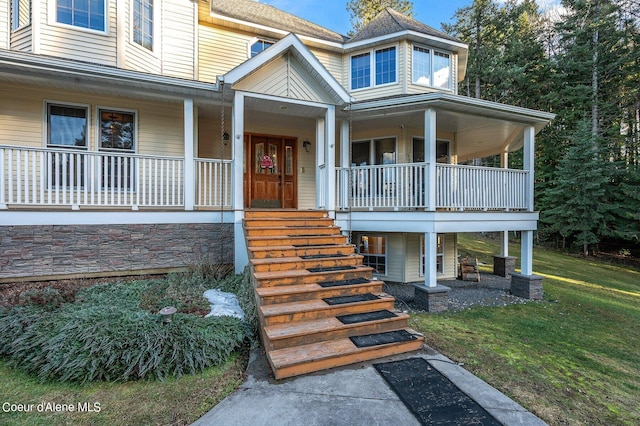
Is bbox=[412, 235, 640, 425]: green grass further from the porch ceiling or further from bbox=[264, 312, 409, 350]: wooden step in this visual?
the porch ceiling

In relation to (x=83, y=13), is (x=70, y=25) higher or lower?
lower

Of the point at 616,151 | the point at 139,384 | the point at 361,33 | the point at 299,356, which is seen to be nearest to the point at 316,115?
the point at 361,33

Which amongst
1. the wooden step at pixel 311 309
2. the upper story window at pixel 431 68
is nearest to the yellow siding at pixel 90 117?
the wooden step at pixel 311 309

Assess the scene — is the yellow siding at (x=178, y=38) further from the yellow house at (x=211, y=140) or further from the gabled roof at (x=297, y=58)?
the gabled roof at (x=297, y=58)

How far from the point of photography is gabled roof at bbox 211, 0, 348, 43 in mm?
8883

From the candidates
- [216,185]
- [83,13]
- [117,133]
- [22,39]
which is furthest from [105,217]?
[83,13]

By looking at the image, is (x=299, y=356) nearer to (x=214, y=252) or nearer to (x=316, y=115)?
(x=214, y=252)

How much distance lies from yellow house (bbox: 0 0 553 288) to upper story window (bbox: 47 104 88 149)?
3 centimetres

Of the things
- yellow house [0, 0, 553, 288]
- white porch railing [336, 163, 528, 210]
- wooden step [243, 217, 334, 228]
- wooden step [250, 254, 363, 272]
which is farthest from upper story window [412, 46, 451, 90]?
wooden step [250, 254, 363, 272]

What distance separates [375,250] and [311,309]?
585cm

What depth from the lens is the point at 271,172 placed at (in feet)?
28.7

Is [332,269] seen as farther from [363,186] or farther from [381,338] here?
[363,186]

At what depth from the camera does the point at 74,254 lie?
5508 mm

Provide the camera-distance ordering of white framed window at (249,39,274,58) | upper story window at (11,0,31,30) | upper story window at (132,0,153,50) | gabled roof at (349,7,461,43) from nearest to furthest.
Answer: upper story window at (11,0,31,30) → upper story window at (132,0,153,50) → white framed window at (249,39,274,58) → gabled roof at (349,7,461,43)
